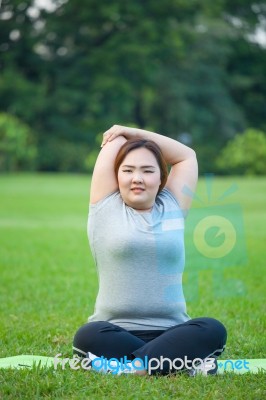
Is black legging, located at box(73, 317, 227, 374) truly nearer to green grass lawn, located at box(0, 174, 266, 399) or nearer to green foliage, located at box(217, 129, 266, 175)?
green grass lawn, located at box(0, 174, 266, 399)

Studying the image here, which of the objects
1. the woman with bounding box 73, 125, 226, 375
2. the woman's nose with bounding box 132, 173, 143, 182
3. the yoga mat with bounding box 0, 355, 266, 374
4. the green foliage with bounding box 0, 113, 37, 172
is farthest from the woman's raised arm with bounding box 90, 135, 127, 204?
the green foliage with bounding box 0, 113, 37, 172

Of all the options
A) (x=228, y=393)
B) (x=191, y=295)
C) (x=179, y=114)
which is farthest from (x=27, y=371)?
(x=179, y=114)

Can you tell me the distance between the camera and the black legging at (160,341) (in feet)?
9.66

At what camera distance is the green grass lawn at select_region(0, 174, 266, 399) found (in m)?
2.78

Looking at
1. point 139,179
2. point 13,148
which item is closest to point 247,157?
point 13,148

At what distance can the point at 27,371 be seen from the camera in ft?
9.64

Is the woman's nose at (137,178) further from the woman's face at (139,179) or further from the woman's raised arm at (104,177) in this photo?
the woman's raised arm at (104,177)

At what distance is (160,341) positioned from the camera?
2941 millimetres

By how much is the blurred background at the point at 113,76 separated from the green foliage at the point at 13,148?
884 mm

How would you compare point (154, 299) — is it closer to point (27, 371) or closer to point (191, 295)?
point (27, 371)

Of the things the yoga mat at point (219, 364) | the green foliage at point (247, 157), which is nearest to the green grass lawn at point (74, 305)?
the yoga mat at point (219, 364)

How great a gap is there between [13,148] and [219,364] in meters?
21.4

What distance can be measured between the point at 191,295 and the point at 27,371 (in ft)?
6.47

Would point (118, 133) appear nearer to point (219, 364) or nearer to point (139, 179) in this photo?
point (139, 179)
